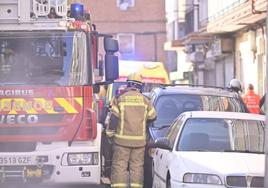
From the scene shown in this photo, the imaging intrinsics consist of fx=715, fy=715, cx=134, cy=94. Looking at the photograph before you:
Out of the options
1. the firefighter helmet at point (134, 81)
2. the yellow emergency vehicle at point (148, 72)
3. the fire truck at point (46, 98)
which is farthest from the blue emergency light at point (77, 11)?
the yellow emergency vehicle at point (148, 72)

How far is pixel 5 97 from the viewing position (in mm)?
9516

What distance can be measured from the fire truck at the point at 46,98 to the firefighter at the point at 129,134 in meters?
0.64

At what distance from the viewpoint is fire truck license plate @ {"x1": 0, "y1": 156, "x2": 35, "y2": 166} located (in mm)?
9352

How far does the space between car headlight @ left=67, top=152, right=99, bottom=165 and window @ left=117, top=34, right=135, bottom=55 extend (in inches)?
1548

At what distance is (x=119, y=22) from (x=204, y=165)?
4101cm

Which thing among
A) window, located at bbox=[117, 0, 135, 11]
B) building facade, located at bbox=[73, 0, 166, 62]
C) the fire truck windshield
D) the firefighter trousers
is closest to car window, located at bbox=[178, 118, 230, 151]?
the firefighter trousers

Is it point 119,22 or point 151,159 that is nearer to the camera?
point 151,159

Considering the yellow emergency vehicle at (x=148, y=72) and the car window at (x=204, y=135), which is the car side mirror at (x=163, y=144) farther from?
the yellow emergency vehicle at (x=148, y=72)

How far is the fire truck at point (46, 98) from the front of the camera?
369 inches

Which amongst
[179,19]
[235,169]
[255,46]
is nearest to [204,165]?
[235,169]

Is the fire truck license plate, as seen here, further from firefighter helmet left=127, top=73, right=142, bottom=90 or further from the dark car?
the dark car

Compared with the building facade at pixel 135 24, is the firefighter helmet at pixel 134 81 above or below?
below

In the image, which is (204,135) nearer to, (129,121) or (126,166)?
(129,121)

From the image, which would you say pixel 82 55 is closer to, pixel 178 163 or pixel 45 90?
pixel 45 90
